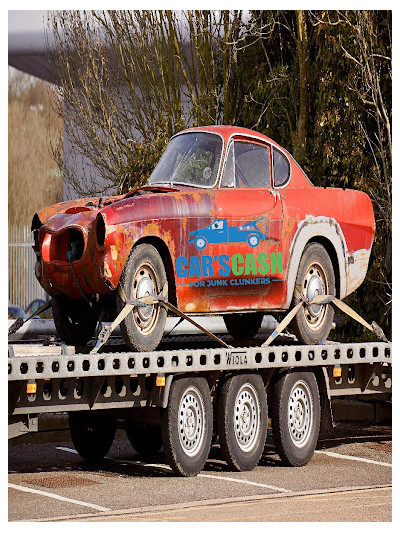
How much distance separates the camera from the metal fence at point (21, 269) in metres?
32.6

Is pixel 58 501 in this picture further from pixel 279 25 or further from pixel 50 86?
pixel 50 86

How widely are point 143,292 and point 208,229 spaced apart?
0.88 metres

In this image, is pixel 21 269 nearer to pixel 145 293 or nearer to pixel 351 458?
pixel 351 458

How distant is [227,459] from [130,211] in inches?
102

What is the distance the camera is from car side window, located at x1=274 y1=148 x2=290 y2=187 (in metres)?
12.6

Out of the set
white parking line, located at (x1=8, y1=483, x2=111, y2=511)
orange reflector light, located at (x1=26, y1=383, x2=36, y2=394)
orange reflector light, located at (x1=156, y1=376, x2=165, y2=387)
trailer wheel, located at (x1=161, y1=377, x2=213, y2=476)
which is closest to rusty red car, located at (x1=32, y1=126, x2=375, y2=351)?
orange reflector light, located at (x1=156, y1=376, x2=165, y2=387)

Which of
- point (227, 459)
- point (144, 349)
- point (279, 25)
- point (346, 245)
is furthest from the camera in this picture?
point (279, 25)

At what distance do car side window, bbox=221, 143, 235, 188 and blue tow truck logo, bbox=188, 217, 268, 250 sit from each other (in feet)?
1.39

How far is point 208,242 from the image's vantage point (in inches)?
456

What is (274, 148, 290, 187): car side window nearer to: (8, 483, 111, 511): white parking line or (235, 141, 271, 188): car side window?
(235, 141, 271, 188): car side window

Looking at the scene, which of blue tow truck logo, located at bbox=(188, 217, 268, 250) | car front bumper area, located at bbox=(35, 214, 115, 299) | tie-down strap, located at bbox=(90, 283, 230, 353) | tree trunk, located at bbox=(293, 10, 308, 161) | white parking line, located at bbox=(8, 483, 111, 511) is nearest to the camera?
white parking line, located at bbox=(8, 483, 111, 511)

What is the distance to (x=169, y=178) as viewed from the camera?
39.4 feet

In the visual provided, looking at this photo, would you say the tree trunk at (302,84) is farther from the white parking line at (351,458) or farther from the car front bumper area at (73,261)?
the car front bumper area at (73,261)
